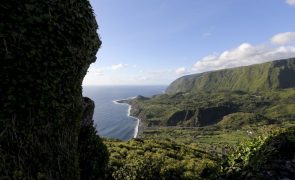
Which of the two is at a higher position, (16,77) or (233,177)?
(16,77)

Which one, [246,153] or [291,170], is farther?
[246,153]

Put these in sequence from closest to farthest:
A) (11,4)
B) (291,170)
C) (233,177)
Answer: (11,4)
(291,170)
(233,177)

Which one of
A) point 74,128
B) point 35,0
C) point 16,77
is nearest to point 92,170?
point 74,128

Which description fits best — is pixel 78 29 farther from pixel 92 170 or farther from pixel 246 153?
pixel 246 153

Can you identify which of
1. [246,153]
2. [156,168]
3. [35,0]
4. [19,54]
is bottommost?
[156,168]

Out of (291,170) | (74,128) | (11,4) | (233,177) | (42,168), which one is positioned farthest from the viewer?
(233,177)

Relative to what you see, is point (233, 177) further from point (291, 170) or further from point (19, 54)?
point (19, 54)
